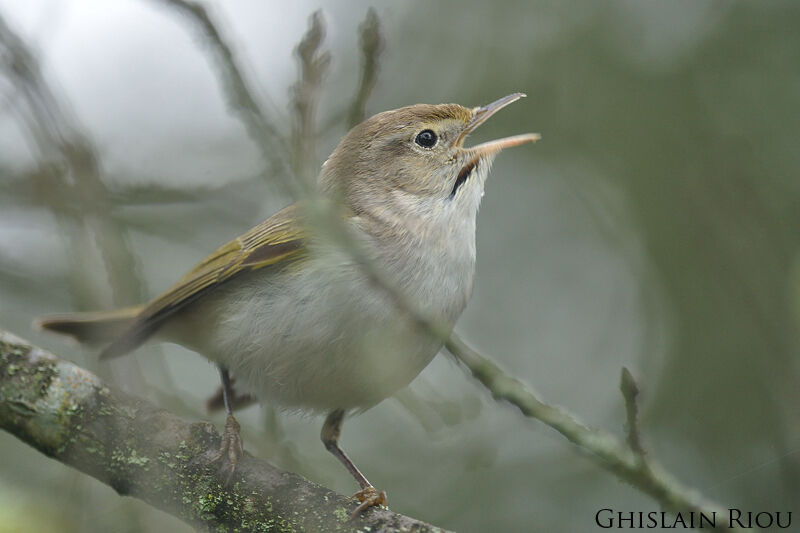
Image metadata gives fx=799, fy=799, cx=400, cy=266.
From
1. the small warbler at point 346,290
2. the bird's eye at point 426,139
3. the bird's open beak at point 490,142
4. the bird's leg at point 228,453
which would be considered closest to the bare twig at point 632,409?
the small warbler at point 346,290

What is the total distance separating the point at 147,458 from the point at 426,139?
2305mm

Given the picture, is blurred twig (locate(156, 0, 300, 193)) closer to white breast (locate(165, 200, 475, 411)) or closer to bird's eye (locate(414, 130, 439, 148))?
white breast (locate(165, 200, 475, 411))

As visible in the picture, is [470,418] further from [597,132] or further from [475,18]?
[475,18]

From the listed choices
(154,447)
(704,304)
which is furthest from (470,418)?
(704,304)

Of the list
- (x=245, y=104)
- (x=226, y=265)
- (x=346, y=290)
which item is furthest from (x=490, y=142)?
(x=245, y=104)

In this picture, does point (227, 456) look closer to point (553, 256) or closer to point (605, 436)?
point (605, 436)

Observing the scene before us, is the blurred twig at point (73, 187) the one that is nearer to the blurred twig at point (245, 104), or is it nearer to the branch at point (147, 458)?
the branch at point (147, 458)

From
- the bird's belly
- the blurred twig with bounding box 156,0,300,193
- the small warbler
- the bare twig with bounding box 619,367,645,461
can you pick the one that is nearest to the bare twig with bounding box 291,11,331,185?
the blurred twig with bounding box 156,0,300,193

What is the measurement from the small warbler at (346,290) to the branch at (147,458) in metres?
0.13

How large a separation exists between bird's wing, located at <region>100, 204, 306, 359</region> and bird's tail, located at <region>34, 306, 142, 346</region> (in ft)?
0.63

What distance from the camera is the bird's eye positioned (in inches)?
181

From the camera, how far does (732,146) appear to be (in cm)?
591

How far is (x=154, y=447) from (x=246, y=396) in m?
1.36

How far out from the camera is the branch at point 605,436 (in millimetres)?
2479
